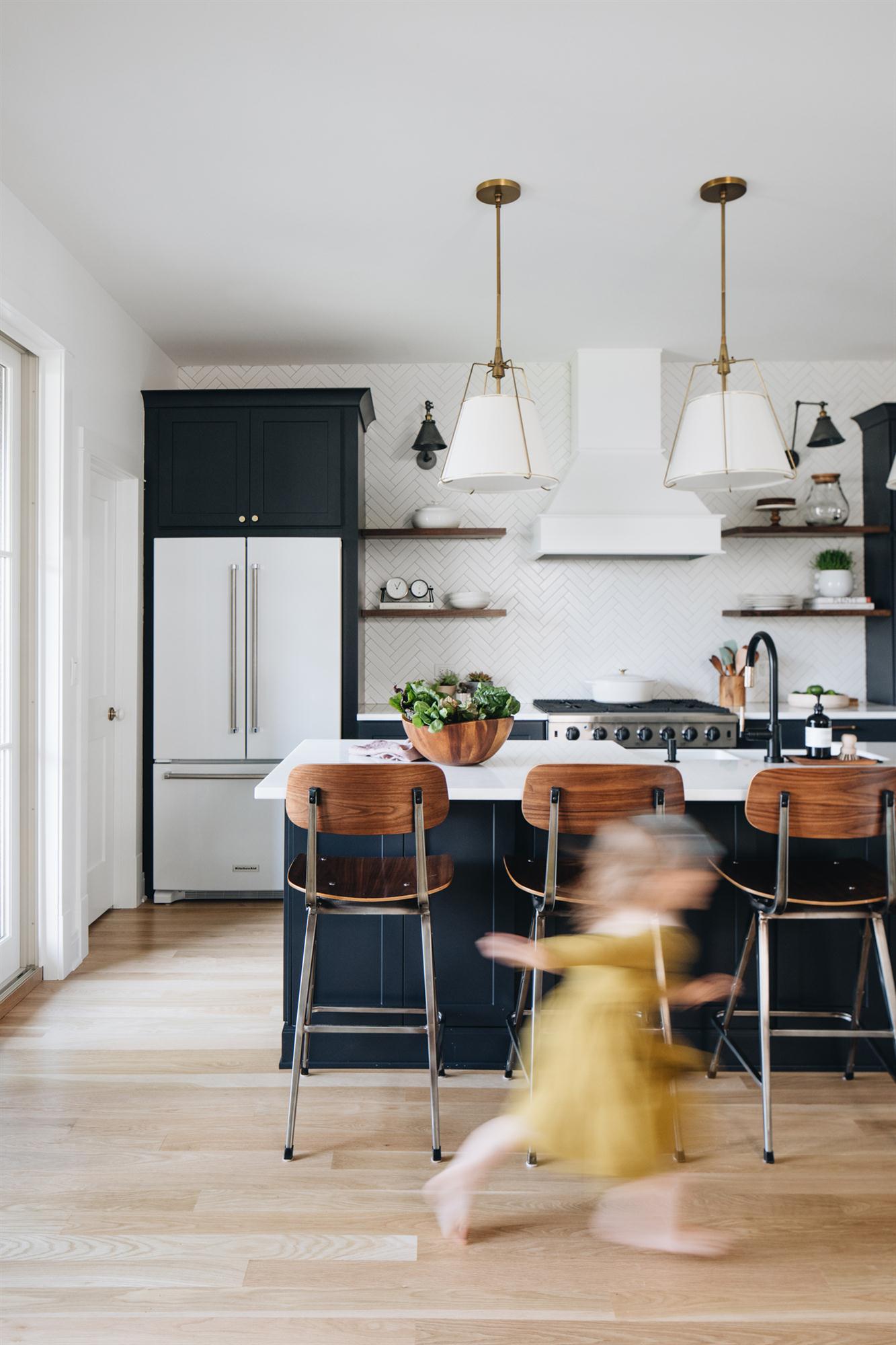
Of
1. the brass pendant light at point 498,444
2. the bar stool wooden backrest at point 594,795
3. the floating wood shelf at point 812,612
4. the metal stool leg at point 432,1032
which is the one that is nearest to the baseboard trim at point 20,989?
the metal stool leg at point 432,1032

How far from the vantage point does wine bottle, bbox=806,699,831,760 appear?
260 cm

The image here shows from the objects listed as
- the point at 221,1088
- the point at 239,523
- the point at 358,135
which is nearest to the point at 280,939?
the point at 221,1088

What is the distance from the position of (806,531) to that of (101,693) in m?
3.69

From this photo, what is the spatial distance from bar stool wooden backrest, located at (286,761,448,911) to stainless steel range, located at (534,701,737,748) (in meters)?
2.11

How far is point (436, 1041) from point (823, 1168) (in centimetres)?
98

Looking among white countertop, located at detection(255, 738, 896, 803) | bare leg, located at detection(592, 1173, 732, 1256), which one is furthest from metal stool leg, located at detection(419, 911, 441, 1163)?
bare leg, located at detection(592, 1173, 732, 1256)

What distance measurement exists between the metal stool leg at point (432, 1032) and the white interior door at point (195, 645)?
7.44ft

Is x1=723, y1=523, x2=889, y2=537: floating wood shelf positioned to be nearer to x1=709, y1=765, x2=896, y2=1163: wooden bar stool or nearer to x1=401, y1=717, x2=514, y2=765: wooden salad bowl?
x1=401, y1=717, x2=514, y2=765: wooden salad bowl

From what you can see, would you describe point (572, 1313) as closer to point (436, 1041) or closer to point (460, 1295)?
point (460, 1295)

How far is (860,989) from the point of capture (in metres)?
2.41

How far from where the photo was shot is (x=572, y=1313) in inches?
64.0

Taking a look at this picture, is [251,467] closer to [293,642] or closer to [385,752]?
[293,642]

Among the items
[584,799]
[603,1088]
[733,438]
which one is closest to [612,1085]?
[603,1088]

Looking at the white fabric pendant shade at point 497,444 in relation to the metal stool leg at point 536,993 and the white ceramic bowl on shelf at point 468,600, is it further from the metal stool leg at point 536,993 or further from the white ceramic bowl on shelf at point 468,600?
the white ceramic bowl on shelf at point 468,600
